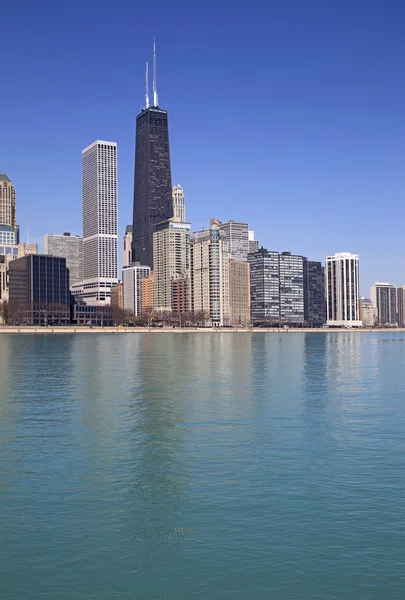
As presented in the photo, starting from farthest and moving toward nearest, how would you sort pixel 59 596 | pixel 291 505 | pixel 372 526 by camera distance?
1. pixel 291 505
2. pixel 372 526
3. pixel 59 596

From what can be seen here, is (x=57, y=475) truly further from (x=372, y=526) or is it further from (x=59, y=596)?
(x=372, y=526)

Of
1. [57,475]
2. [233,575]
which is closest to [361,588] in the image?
[233,575]

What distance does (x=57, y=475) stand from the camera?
117 ft

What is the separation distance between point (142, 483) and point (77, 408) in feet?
86.1

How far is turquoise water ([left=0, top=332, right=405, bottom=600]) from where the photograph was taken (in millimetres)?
22797

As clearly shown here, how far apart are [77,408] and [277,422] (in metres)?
18.7

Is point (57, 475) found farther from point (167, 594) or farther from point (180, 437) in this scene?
point (167, 594)

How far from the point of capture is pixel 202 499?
31.2 metres

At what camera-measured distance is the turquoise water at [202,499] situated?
898 inches

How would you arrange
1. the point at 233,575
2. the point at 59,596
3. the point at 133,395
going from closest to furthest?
the point at 59,596 < the point at 233,575 < the point at 133,395

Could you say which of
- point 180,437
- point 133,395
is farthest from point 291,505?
point 133,395

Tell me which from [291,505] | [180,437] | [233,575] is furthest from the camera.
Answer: [180,437]

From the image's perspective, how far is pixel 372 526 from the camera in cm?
2764

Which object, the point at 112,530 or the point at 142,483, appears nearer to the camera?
the point at 112,530
